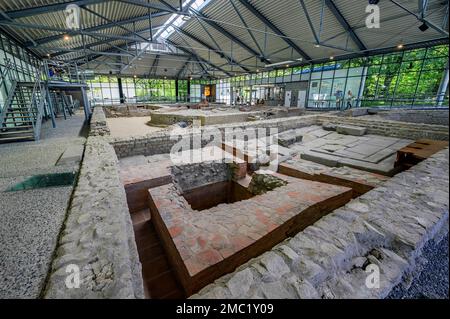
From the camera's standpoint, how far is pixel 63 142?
19.4 feet

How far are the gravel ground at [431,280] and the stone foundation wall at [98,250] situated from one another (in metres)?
1.95

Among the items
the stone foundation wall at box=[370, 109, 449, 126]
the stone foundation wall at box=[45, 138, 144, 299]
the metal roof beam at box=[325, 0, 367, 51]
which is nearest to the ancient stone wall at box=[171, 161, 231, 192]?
the stone foundation wall at box=[45, 138, 144, 299]

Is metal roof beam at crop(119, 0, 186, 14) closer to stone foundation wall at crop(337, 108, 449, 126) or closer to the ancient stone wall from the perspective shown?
the ancient stone wall

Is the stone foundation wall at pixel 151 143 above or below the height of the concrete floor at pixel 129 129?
above

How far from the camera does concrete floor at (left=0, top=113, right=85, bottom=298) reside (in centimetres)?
155

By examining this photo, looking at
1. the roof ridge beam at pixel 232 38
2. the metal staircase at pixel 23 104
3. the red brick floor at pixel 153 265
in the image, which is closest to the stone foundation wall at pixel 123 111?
the metal staircase at pixel 23 104

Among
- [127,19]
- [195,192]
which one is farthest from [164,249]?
[127,19]

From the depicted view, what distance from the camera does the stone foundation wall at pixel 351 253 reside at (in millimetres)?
1336

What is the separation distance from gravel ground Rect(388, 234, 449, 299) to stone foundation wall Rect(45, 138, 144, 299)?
1.95 meters

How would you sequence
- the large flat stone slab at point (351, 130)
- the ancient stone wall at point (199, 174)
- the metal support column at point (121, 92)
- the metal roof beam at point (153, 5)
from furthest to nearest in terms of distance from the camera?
the metal support column at point (121, 92) → the metal roof beam at point (153, 5) → the large flat stone slab at point (351, 130) → the ancient stone wall at point (199, 174)

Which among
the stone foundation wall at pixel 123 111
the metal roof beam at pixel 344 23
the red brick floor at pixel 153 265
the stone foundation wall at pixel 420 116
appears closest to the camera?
the red brick floor at pixel 153 265

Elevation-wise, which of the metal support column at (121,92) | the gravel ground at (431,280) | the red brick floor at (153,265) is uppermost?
the metal support column at (121,92)

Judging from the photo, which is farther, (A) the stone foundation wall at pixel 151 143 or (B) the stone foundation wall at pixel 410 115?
(B) the stone foundation wall at pixel 410 115

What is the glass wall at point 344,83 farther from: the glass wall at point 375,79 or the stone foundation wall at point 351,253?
the stone foundation wall at point 351,253
